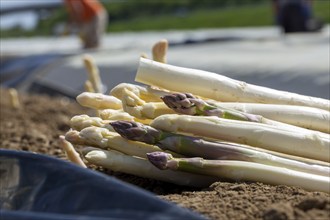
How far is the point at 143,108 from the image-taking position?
3088 millimetres

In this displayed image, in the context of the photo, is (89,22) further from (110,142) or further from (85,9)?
(110,142)

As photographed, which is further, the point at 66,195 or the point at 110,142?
the point at 110,142

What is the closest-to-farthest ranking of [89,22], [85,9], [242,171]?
[242,171], [89,22], [85,9]

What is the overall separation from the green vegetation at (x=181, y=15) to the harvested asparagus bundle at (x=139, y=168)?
19497 mm

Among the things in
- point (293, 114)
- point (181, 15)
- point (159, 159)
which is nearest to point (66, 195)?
point (159, 159)

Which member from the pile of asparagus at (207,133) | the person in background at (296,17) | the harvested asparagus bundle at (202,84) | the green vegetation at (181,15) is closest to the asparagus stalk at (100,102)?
the pile of asparagus at (207,133)

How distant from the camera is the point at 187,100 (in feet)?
9.67

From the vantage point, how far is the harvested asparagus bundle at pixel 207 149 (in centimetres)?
288

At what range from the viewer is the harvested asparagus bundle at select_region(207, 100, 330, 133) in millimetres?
3055

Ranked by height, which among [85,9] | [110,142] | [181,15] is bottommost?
[181,15]

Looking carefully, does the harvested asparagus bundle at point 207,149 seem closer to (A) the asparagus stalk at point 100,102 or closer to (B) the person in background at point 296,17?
(A) the asparagus stalk at point 100,102

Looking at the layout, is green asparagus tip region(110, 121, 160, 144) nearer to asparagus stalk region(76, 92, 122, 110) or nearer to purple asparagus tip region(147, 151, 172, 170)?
purple asparagus tip region(147, 151, 172, 170)

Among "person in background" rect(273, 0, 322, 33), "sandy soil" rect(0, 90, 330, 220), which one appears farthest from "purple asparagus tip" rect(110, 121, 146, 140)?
"person in background" rect(273, 0, 322, 33)

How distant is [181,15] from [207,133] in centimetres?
2762
